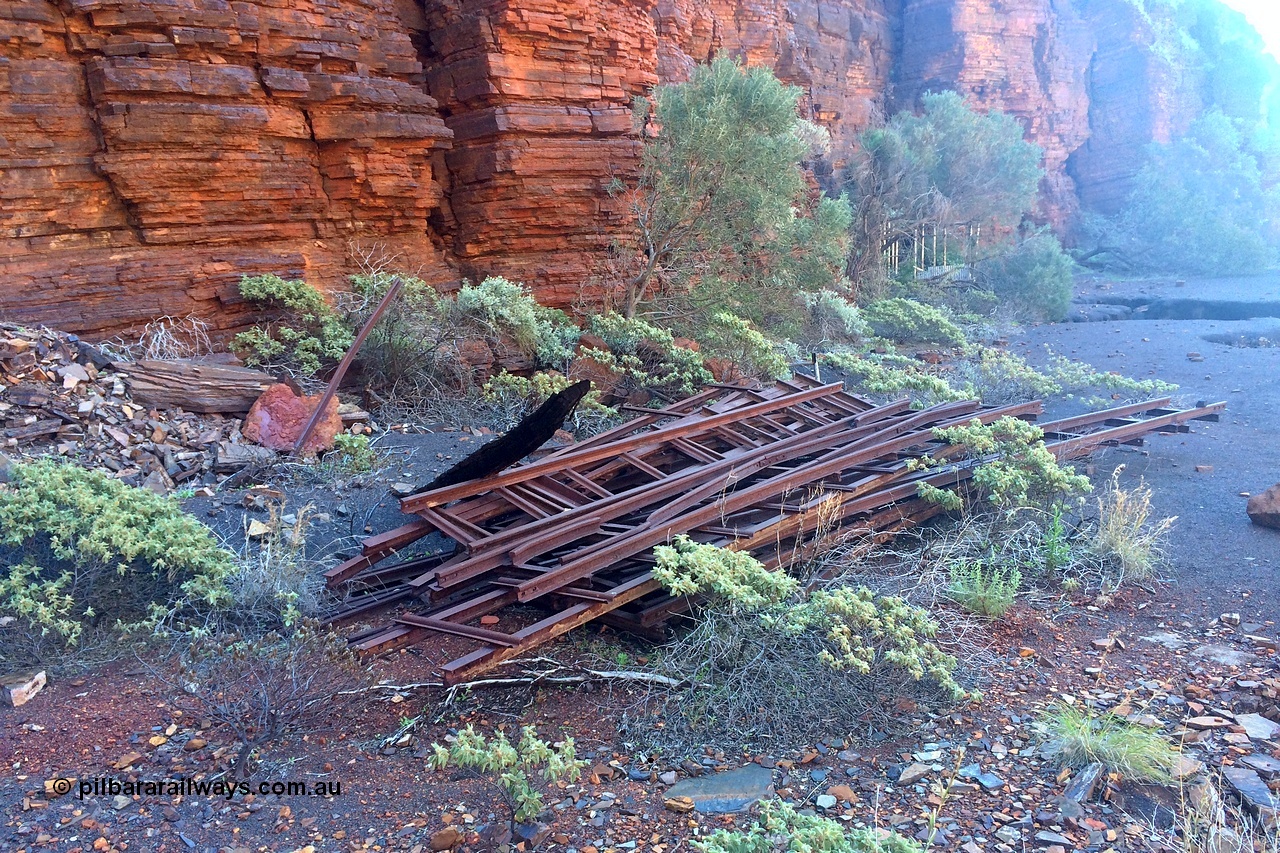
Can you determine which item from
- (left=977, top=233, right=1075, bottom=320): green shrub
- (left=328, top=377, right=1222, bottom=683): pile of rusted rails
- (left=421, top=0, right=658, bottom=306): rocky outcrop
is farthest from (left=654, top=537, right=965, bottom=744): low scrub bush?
(left=977, top=233, right=1075, bottom=320): green shrub

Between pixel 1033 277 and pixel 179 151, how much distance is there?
789 inches

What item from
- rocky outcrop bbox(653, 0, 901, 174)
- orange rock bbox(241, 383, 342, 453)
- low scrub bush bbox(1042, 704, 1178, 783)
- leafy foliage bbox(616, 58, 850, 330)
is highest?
rocky outcrop bbox(653, 0, 901, 174)

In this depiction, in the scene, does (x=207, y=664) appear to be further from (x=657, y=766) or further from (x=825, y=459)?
(x=825, y=459)

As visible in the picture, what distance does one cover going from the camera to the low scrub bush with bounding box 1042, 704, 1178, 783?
3.66 meters

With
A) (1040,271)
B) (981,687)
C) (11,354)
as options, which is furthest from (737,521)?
(1040,271)

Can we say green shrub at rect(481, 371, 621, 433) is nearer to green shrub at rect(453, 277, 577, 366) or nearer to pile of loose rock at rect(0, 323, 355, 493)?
green shrub at rect(453, 277, 577, 366)

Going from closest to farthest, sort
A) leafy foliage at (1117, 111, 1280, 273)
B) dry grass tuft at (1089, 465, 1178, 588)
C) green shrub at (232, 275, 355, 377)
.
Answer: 1. dry grass tuft at (1089, 465, 1178, 588)
2. green shrub at (232, 275, 355, 377)
3. leafy foliage at (1117, 111, 1280, 273)

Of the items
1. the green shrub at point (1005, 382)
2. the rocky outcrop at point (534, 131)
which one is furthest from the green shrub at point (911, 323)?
the rocky outcrop at point (534, 131)

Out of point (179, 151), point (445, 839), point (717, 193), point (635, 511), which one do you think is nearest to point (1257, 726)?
point (635, 511)

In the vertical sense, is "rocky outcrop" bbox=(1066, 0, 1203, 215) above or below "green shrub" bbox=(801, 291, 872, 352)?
above

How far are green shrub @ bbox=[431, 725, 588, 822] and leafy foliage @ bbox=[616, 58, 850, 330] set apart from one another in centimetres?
1015

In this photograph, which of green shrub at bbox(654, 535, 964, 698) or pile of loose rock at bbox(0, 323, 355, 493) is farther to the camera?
pile of loose rock at bbox(0, 323, 355, 493)

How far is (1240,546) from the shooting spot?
6492 millimetres

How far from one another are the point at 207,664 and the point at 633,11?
12867 millimetres
